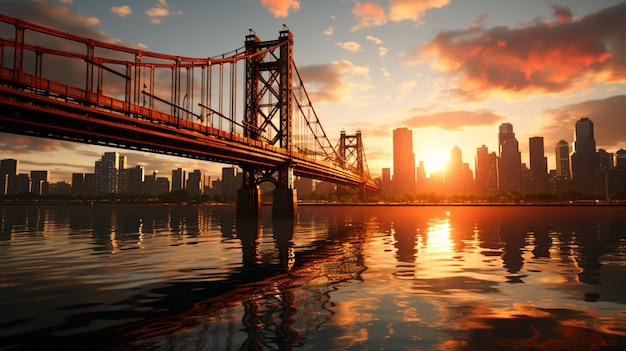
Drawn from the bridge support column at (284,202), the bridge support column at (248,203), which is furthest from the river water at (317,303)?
the bridge support column at (248,203)

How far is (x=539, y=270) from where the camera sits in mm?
Result: 15438

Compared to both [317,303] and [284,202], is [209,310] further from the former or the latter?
[284,202]

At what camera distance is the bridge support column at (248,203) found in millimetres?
63625

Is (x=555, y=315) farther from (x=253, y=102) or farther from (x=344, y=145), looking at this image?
(x=344, y=145)

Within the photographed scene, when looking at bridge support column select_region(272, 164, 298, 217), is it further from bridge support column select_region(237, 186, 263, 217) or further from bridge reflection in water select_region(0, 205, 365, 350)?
bridge reflection in water select_region(0, 205, 365, 350)

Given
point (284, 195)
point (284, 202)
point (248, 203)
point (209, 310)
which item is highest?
point (284, 195)

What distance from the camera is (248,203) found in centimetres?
6388

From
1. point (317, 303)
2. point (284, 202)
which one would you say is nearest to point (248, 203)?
point (284, 202)

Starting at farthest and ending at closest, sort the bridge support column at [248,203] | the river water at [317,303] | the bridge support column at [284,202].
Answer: the bridge support column at [248,203] → the bridge support column at [284,202] → the river water at [317,303]

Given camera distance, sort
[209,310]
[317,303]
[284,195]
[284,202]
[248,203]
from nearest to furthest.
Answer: [209,310] → [317,303] → [284,202] → [284,195] → [248,203]

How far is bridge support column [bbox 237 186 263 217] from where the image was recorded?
63.6 meters

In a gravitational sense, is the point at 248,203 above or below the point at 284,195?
below

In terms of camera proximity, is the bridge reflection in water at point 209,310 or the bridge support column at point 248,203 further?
the bridge support column at point 248,203

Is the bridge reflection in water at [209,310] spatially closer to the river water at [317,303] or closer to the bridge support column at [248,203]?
the river water at [317,303]
